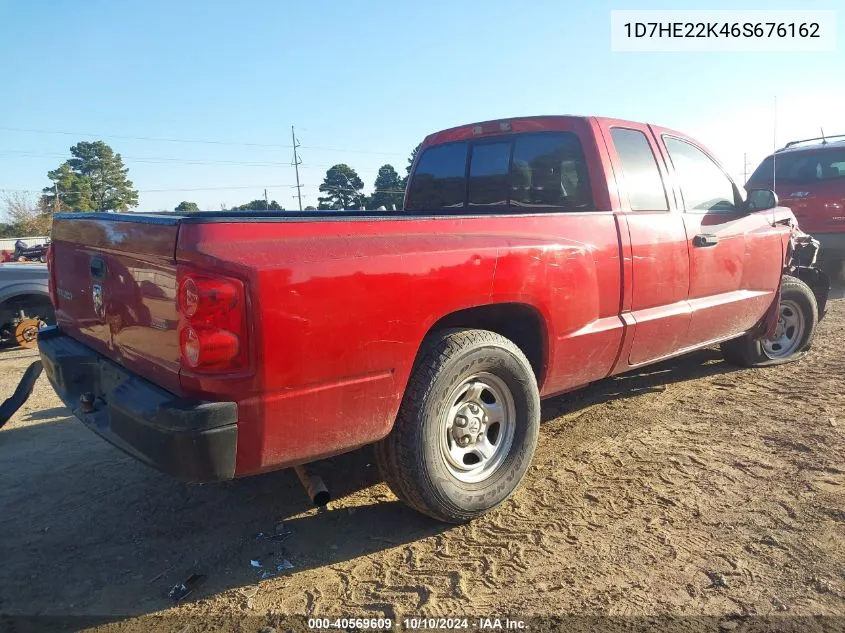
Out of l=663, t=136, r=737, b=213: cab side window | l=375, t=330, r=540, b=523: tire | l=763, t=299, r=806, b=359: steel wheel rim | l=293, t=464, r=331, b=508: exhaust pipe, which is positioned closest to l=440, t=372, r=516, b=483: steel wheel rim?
l=375, t=330, r=540, b=523: tire

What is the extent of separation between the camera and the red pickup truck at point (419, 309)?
7.45ft

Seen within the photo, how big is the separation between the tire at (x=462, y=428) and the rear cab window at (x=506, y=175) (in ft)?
4.40

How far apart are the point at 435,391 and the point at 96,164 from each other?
2642 inches

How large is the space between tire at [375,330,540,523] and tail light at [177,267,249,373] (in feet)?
2.77

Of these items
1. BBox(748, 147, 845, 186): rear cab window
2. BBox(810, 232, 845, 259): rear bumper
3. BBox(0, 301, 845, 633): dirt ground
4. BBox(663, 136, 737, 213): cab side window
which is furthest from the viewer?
BBox(748, 147, 845, 186): rear cab window

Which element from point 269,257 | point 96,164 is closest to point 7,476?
point 269,257

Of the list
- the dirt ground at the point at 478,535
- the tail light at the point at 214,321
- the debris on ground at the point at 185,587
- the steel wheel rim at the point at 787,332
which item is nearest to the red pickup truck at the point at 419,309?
the tail light at the point at 214,321

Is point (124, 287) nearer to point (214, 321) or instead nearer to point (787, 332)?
point (214, 321)

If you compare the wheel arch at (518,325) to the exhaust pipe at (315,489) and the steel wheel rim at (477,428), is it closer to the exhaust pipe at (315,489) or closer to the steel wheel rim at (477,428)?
the steel wheel rim at (477,428)

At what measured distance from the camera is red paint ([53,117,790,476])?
2.28m

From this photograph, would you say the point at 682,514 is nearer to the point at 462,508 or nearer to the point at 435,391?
the point at 462,508

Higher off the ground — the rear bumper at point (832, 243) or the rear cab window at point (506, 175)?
the rear cab window at point (506, 175)

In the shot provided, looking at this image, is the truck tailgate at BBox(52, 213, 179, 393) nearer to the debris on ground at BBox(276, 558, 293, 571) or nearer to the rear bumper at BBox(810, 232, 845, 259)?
the debris on ground at BBox(276, 558, 293, 571)

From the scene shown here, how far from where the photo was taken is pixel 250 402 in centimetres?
228
